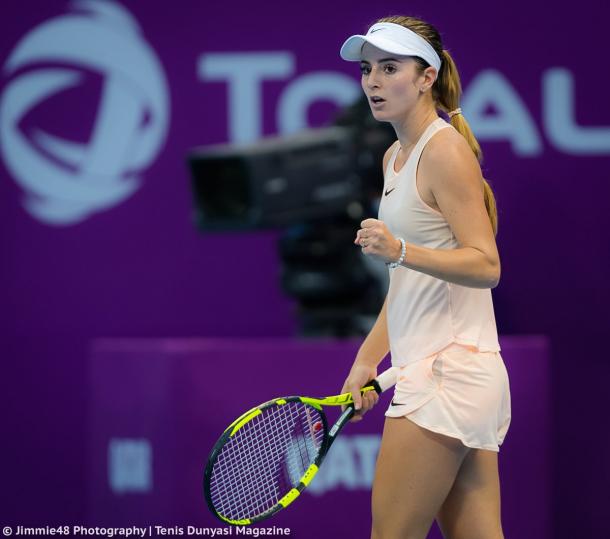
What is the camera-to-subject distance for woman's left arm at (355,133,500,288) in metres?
2.29

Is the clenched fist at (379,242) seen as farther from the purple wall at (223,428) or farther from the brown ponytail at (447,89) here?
the purple wall at (223,428)

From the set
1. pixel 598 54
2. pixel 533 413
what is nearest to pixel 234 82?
pixel 598 54

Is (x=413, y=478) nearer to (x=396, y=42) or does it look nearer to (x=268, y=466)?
(x=268, y=466)

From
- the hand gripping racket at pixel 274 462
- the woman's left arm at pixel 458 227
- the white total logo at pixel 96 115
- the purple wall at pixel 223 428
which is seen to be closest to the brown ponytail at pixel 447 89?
the woman's left arm at pixel 458 227

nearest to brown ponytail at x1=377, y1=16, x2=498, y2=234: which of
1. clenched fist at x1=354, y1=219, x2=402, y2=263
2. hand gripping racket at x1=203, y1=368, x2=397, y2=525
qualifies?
clenched fist at x1=354, y1=219, x2=402, y2=263

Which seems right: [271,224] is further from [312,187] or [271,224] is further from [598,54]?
[598,54]

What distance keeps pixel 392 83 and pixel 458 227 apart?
36 centimetres

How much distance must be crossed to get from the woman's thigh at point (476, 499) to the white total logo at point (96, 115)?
99.5 inches

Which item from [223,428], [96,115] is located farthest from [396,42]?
[96,115]

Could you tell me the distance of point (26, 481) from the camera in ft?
15.6

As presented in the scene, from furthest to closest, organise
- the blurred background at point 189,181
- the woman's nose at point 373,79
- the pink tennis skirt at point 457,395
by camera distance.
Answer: the blurred background at point 189,181
the woman's nose at point 373,79
the pink tennis skirt at point 457,395

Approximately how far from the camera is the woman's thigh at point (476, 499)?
2.50m

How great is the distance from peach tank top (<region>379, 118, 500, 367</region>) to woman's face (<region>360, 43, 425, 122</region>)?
0.08 m

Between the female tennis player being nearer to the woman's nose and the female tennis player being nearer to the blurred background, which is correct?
the woman's nose
